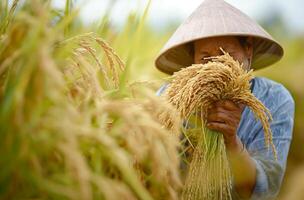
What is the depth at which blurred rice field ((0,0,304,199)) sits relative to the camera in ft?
3.36

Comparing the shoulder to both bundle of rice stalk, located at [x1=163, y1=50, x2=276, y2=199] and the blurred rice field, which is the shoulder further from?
the blurred rice field

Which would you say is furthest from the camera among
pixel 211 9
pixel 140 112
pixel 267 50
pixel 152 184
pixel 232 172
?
pixel 267 50

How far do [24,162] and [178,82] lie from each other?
0.95m

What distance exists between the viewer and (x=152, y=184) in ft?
4.50

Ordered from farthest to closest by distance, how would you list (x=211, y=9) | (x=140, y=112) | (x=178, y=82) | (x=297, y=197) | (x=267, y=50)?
(x=297, y=197), (x=267, y=50), (x=211, y=9), (x=178, y=82), (x=140, y=112)

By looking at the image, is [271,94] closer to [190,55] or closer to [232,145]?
[190,55]

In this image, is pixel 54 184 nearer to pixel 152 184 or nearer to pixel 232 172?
pixel 152 184

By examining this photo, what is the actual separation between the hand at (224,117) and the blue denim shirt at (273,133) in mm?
242

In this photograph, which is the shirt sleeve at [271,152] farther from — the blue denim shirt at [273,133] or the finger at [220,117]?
the finger at [220,117]

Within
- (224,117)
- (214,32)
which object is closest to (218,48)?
(214,32)

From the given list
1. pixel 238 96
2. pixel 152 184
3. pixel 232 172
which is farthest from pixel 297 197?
pixel 152 184

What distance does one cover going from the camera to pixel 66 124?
103 centimetres

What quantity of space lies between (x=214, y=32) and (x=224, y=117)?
468mm

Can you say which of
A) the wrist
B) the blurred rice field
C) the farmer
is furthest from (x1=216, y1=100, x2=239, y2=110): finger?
the blurred rice field
